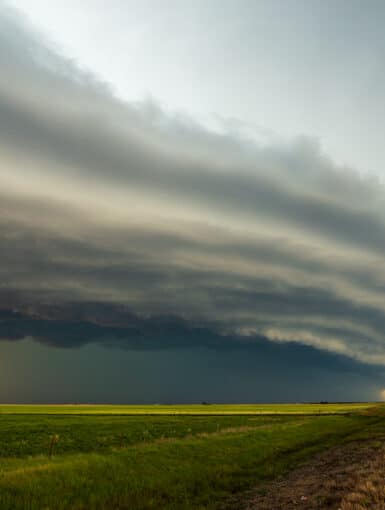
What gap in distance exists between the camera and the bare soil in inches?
551

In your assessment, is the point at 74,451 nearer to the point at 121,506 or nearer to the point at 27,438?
the point at 27,438

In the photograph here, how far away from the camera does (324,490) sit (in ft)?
55.2

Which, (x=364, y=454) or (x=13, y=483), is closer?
(x=13, y=483)

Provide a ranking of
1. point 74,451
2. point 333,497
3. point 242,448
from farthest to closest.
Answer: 1. point 74,451
2. point 242,448
3. point 333,497

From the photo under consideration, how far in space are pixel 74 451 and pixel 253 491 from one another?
70.5 ft

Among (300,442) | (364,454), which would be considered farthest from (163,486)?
(300,442)

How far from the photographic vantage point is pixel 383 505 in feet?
42.3

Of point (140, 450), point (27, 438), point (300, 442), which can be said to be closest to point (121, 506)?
point (140, 450)

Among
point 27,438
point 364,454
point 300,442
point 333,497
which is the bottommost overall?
point 27,438

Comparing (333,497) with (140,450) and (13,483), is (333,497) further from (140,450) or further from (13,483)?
(140,450)

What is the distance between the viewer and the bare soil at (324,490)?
13992mm

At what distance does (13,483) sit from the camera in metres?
19.6

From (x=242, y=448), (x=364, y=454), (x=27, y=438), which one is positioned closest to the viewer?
(x=364, y=454)

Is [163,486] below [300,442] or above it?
above
